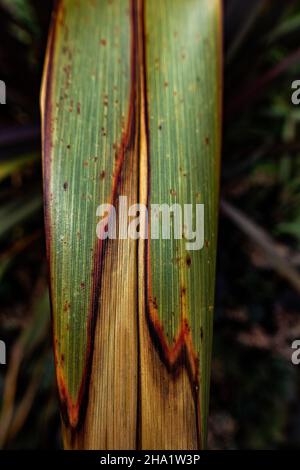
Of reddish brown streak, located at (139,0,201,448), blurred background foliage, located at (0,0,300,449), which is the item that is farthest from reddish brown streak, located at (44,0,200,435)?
blurred background foliage, located at (0,0,300,449)

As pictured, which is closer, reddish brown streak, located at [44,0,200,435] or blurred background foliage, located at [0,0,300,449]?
reddish brown streak, located at [44,0,200,435]

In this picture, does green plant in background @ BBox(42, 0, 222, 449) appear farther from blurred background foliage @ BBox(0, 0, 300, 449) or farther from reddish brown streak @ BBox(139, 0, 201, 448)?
blurred background foliage @ BBox(0, 0, 300, 449)

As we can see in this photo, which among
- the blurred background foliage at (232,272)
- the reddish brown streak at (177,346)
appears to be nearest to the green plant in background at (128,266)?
the reddish brown streak at (177,346)

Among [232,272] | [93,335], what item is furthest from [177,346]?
[232,272]

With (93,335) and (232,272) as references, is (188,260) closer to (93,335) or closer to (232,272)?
(93,335)

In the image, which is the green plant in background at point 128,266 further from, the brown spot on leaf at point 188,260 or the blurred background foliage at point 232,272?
the blurred background foliage at point 232,272

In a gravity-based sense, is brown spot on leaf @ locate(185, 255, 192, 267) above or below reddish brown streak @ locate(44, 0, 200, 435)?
above

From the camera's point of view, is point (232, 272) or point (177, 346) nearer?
point (177, 346)

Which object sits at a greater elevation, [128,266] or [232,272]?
[232,272]
